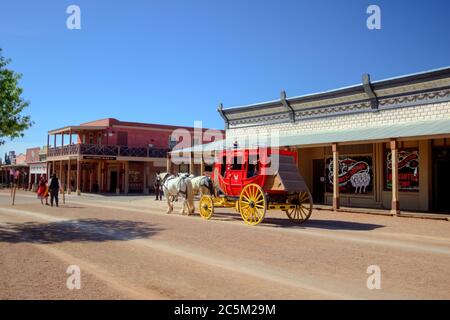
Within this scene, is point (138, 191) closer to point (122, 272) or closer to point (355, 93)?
point (355, 93)

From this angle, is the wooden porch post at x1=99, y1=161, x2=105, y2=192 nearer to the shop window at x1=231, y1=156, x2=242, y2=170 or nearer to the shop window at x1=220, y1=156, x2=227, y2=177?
the shop window at x1=220, y1=156, x2=227, y2=177

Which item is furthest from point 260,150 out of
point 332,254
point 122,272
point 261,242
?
point 122,272

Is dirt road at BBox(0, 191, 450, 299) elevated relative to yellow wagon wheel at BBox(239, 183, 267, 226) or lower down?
lower down

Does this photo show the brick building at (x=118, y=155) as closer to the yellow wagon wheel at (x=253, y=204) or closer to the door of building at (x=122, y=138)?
the door of building at (x=122, y=138)

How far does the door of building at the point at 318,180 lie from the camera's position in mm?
23422

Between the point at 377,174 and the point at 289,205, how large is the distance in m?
7.93

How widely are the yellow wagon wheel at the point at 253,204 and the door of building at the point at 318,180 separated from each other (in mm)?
10098

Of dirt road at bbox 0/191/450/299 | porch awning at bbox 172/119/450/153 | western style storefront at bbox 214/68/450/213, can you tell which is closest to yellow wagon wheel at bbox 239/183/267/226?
dirt road at bbox 0/191/450/299

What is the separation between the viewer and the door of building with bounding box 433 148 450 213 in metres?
18.2

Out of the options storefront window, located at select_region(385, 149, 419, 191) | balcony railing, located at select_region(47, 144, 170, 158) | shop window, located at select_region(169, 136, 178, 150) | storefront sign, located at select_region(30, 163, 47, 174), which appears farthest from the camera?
storefront sign, located at select_region(30, 163, 47, 174)

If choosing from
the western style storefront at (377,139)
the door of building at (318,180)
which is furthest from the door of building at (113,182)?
the door of building at (318,180)

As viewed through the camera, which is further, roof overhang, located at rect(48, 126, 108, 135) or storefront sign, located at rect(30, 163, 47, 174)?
storefront sign, located at rect(30, 163, 47, 174)

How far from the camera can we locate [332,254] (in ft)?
29.5
